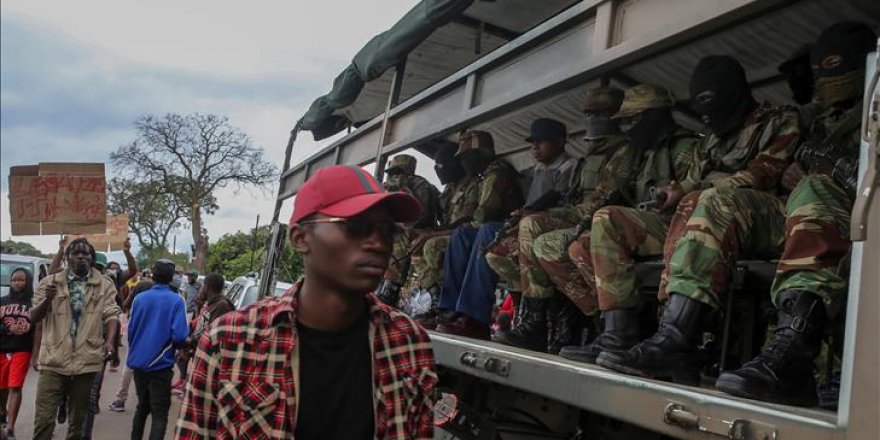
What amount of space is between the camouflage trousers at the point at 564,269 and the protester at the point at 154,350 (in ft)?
12.9

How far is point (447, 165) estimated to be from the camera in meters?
4.71

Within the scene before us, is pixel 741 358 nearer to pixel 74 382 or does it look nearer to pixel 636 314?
pixel 636 314

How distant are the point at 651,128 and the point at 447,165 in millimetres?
1759

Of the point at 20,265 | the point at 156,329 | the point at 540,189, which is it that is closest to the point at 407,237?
the point at 540,189

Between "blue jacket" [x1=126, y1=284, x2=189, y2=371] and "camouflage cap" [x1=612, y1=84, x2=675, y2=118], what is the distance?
4.41 meters

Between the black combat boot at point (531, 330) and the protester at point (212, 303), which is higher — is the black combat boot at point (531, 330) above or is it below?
above

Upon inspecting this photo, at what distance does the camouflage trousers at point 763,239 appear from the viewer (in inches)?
74.5

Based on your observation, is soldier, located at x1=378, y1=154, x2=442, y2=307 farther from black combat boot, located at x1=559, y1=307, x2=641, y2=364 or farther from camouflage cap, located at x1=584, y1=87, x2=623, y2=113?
black combat boot, located at x1=559, y1=307, x2=641, y2=364

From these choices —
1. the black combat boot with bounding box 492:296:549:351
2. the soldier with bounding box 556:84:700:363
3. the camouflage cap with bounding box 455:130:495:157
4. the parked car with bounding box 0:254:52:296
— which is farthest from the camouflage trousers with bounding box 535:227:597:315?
the parked car with bounding box 0:254:52:296

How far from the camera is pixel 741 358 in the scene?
2.83 meters

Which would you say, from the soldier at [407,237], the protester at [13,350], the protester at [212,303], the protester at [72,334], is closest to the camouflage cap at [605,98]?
the soldier at [407,237]

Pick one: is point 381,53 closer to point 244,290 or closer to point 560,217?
point 560,217

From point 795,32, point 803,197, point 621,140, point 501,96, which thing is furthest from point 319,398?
point 795,32

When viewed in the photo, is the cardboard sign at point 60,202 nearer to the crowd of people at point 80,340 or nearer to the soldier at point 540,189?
the crowd of people at point 80,340
